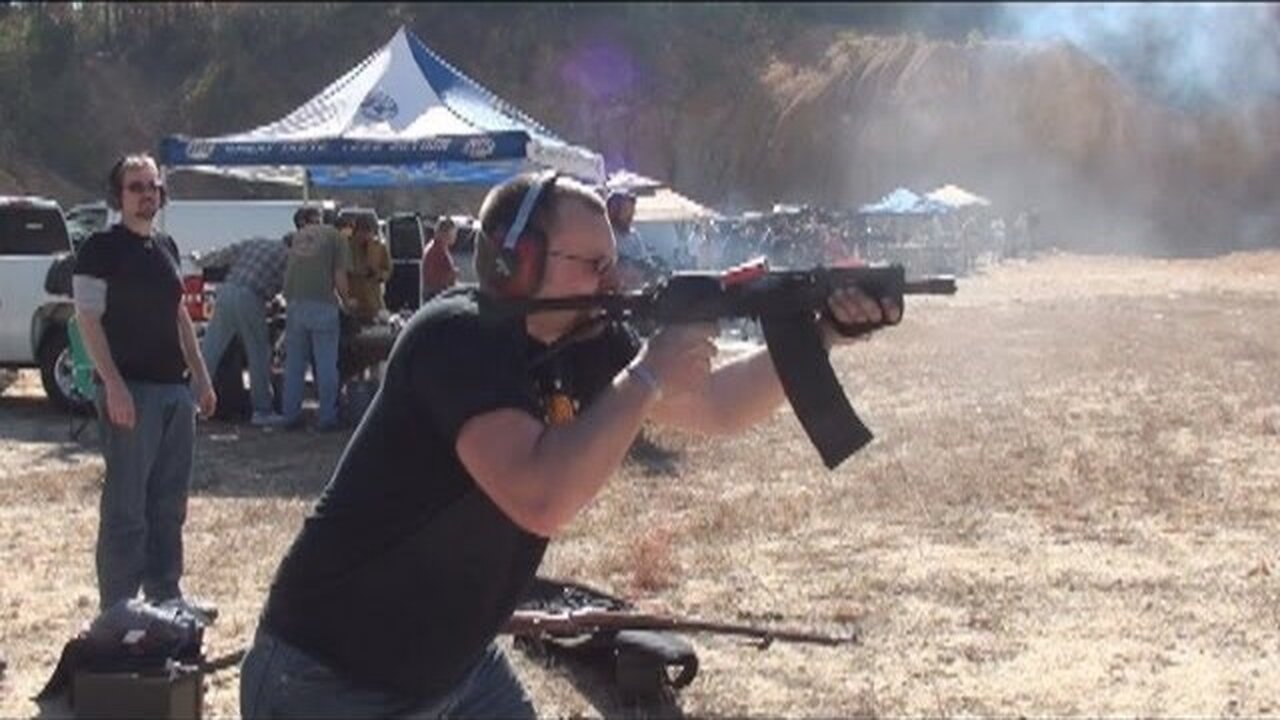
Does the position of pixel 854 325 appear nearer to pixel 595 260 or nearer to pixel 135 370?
pixel 595 260

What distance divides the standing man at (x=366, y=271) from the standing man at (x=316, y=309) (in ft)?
0.51

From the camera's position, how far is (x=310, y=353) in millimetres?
13164

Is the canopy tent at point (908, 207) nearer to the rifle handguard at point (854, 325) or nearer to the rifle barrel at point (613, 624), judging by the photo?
the rifle barrel at point (613, 624)

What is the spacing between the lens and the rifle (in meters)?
6.03

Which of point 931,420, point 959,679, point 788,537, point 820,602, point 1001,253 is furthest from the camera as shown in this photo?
point 1001,253

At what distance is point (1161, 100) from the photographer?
6062 centimetres

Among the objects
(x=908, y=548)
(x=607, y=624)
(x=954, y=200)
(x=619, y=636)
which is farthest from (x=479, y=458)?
(x=954, y=200)

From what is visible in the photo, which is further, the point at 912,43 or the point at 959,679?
the point at 912,43

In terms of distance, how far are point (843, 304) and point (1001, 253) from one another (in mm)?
46779

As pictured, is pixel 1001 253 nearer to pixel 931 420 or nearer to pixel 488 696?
pixel 931 420

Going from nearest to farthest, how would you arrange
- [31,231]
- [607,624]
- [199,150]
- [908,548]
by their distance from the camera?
[607,624], [908,548], [31,231], [199,150]

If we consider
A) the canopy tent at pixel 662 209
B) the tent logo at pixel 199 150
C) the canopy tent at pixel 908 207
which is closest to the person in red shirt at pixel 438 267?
the tent logo at pixel 199 150

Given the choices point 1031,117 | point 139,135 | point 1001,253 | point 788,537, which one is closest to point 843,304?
point 788,537

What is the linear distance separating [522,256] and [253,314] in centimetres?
1063
